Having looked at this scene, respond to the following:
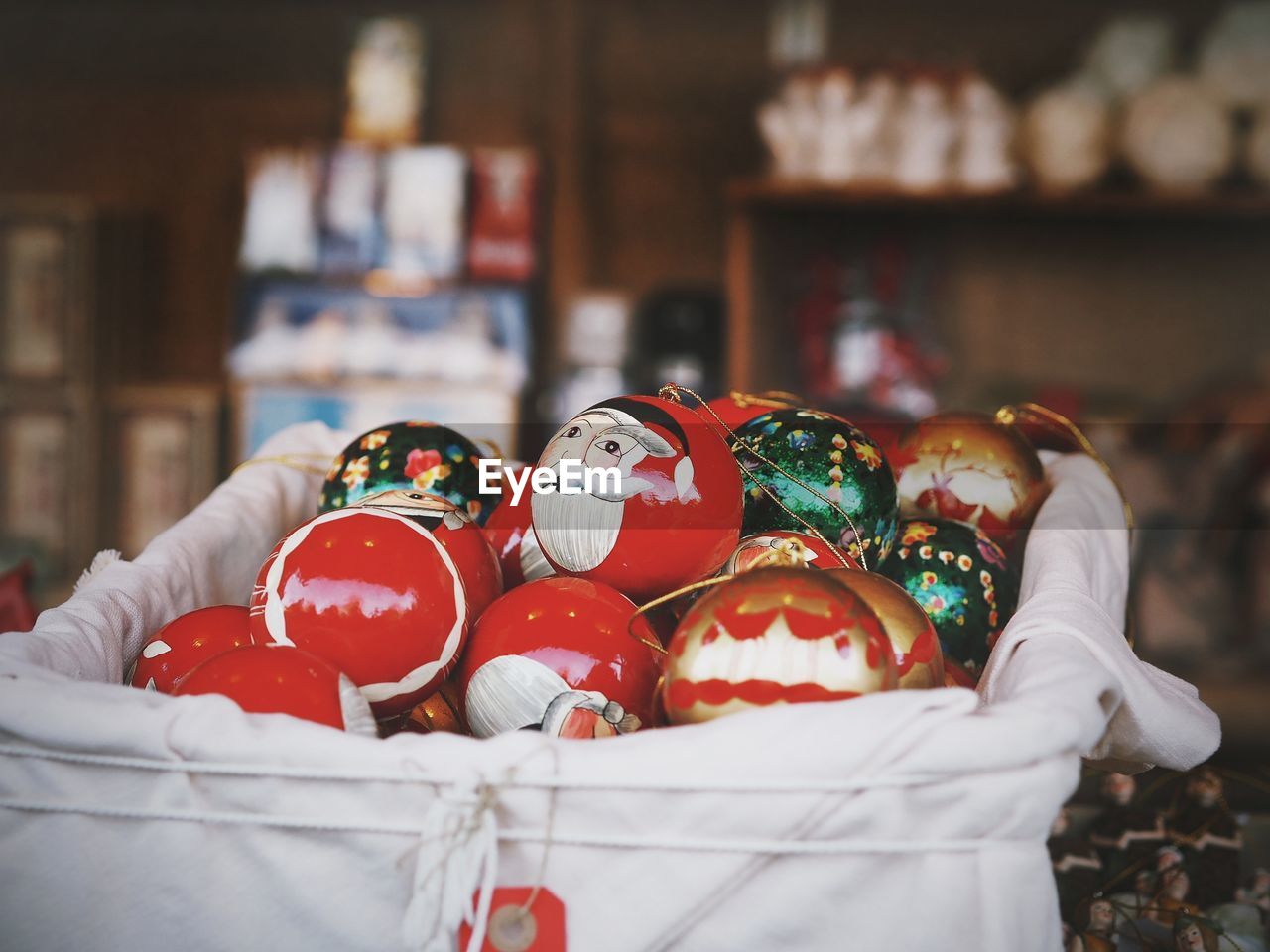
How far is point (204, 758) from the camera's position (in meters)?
0.63

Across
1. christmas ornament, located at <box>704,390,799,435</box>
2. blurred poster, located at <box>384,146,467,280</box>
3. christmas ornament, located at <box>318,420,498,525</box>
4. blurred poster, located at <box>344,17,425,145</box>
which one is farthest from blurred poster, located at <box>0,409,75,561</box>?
christmas ornament, located at <box>704,390,799,435</box>

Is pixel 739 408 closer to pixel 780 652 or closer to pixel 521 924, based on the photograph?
pixel 780 652

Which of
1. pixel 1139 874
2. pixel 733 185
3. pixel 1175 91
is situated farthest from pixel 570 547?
pixel 1175 91

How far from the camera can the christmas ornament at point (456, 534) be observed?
85 centimetres

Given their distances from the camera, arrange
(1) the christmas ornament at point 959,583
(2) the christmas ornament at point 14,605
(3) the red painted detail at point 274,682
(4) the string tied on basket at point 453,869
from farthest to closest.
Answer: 1. (2) the christmas ornament at point 14,605
2. (1) the christmas ornament at point 959,583
3. (3) the red painted detail at point 274,682
4. (4) the string tied on basket at point 453,869

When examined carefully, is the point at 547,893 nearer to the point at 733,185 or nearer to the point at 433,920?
the point at 433,920

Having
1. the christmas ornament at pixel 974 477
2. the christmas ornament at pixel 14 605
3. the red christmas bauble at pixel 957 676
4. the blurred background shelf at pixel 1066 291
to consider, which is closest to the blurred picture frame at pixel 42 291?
the blurred background shelf at pixel 1066 291

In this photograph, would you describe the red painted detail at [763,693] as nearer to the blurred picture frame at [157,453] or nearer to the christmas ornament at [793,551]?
the christmas ornament at [793,551]

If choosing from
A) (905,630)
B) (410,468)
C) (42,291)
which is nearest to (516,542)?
(410,468)

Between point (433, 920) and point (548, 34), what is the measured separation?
333 centimetres

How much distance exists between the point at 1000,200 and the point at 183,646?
7.72 feet

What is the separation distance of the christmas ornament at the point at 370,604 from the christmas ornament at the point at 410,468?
0.16m

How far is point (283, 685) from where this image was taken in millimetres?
700

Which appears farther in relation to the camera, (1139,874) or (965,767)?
(1139,874)
